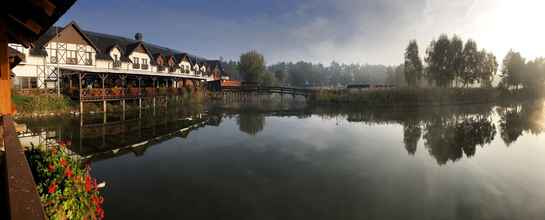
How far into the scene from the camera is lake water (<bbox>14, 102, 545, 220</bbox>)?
25.7ft

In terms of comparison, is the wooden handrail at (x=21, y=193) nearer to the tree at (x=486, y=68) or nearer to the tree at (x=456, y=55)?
the tree at (x=456, y=55)

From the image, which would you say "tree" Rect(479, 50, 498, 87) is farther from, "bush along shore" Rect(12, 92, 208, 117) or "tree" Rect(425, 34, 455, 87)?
"bush along shore" Rect(12, 92, 208, 117)

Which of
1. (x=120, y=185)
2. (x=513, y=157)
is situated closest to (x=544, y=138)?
(x=513, y=157)

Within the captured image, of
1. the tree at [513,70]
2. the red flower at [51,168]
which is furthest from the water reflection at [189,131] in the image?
the tree at [513,70]

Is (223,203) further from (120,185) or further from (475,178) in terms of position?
(475,178)

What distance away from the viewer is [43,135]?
609 inches

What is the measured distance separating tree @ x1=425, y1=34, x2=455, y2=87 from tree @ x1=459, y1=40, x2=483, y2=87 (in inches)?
132

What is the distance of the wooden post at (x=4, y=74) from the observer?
18.9 ft

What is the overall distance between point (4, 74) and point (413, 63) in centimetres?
5648

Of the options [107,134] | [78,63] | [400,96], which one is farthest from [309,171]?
[400,96]

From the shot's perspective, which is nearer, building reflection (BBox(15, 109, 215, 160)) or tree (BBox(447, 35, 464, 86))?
building reflection (BBox(15, 109, 215, 160))

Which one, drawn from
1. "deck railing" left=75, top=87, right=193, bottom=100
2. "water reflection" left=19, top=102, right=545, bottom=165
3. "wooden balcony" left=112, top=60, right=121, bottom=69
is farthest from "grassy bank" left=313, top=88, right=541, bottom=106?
"wooden balcony" left=112, top=60, right=121, bottom=69

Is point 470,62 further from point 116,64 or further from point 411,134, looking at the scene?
point 116,64

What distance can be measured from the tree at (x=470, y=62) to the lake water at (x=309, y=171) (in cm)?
3618
